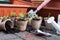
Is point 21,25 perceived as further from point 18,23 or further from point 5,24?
point 5,24

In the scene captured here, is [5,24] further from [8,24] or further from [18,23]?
[18,23]


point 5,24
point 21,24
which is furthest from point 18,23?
point 5,24

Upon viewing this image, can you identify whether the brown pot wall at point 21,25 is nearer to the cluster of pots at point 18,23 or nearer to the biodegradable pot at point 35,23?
the cluster of pots at point 18,23

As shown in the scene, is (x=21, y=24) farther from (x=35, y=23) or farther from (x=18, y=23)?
(x=35, y=23)

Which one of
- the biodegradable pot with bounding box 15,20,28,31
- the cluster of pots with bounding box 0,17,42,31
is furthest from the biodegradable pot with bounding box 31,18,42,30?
the biodegradable pot with bounding box 15,20,28,31

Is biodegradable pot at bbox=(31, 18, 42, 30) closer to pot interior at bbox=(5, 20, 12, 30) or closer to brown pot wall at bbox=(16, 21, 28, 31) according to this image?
brown pot wall at bbox=(16, 21, 28, 31)

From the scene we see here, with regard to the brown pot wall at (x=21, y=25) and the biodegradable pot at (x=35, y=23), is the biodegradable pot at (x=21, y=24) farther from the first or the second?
the biodegradable pot at (x=35, y=23)

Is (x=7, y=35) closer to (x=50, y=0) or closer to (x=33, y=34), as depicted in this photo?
(x=33, y=34)

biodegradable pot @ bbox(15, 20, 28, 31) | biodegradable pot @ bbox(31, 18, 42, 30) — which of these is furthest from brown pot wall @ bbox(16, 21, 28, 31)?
biodegradable pot @ bbox(31, 18, 42, 30)

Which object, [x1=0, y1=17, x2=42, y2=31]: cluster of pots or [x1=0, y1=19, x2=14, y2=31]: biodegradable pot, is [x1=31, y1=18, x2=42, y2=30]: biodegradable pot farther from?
[x1=0, y1=19, x2=14, y2=31]: biodegradable pot

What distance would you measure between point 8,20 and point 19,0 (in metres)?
1.32

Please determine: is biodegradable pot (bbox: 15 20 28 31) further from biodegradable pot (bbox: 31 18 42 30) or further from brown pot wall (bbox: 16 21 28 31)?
biodegradable pot (bbox: 31 18 42 30)

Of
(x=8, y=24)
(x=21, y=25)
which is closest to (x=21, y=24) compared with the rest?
(x=21, y=25)

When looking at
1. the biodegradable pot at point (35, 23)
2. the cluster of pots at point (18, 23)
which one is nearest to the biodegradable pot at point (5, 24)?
the cluster of pots at point (18, 23)
